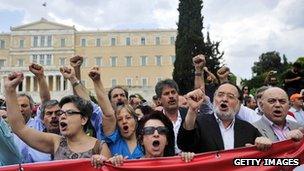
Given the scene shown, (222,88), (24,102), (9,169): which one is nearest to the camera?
(9,169)

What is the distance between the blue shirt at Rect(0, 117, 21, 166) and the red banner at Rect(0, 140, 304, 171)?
38 cm

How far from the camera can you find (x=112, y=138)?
4.62 metres

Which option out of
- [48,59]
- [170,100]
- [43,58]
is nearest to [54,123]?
[170,100]

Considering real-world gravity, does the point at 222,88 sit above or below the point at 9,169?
above

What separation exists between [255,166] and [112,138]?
1.48 meters

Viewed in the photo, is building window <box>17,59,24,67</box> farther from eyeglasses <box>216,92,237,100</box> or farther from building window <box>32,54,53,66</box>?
eyeglasses <box>216,92,237,100</box>

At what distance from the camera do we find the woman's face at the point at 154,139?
3.92 m

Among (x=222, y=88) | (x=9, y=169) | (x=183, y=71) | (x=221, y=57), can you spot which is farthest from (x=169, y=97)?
(x=183, y=71)

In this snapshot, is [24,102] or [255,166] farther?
[24,102]

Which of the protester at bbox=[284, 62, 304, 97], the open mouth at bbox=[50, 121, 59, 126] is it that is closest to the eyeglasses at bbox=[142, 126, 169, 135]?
the open mouth at bbox=[50, 121, 59, 126]

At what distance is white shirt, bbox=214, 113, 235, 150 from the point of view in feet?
13.9

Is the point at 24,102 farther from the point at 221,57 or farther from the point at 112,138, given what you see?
the point at 221,57

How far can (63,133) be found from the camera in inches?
159

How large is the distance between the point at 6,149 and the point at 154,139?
1296 mm
